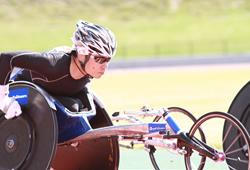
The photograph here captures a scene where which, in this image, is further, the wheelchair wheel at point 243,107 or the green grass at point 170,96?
the green grass at point 170,96

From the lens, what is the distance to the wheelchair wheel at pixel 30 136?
190 inches

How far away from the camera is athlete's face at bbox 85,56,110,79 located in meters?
5.20

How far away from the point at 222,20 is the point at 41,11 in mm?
23714

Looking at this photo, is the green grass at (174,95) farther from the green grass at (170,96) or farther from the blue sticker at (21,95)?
the blue sticker at (21,95)

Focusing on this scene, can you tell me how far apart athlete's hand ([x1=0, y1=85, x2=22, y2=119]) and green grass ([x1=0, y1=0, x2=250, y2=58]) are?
51042 mm

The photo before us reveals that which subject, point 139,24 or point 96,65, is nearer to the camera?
point 96,65

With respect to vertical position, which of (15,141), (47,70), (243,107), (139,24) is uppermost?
(139,24)

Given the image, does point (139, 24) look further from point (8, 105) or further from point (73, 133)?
point (8, 105)

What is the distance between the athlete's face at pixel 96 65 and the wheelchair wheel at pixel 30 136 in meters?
0.56

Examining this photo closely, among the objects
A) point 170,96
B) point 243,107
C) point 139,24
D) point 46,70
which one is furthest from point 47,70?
point 139,24

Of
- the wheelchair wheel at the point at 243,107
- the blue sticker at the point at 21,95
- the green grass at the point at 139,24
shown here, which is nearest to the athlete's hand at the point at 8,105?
the blue sticker at the point at 21,95

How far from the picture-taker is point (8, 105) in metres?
5.12

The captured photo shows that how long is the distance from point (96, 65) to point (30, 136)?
917 mm

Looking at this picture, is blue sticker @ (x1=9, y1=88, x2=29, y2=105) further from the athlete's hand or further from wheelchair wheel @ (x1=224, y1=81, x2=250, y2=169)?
wheelchair wheel @ (x1=224, y1=81, x2=250, y2=169)
